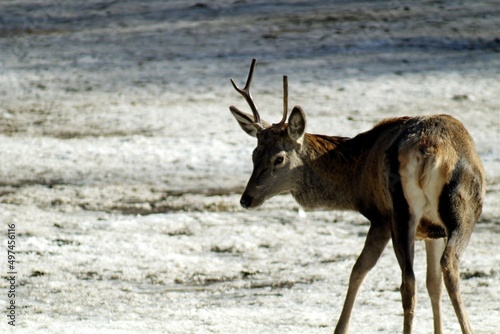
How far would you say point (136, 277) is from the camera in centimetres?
880

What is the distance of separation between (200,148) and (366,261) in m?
5.75

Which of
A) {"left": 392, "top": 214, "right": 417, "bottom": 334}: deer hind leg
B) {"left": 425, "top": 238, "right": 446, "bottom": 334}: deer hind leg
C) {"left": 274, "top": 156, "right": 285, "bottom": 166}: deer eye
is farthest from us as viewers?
{"left": 274, "top": 156, "right": 285, "bottom": 166}: deer eye

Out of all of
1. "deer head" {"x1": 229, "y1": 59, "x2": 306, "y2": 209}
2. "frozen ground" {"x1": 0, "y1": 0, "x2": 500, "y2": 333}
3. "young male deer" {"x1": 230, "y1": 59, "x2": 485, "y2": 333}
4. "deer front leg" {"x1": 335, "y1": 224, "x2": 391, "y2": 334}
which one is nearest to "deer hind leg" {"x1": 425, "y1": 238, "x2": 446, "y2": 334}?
"young male deer" {"x1": 230, "y1": 59, "x2": 485, "y2": 333}

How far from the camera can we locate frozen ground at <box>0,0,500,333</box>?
8.13m

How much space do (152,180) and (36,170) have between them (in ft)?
4.90

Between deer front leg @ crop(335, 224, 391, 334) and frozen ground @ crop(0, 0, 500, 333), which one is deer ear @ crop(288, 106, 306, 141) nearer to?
deer front leg @ crop(335, 224, 391, 334)

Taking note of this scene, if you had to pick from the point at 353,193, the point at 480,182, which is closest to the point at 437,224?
the point at 480,182

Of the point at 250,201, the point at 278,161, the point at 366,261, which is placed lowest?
the point at 366,261

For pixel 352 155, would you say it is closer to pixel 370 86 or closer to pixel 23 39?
pixel 370 86

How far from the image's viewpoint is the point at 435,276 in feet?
24.0

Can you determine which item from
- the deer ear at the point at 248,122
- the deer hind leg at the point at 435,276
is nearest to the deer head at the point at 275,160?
the deer ear at the point at 248,122

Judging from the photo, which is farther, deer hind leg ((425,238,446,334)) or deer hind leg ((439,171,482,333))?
deer hind leg ((425,238,446,334))

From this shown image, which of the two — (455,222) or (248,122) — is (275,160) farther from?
(455,222)

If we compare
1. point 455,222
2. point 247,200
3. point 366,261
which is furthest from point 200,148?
point 455,222
